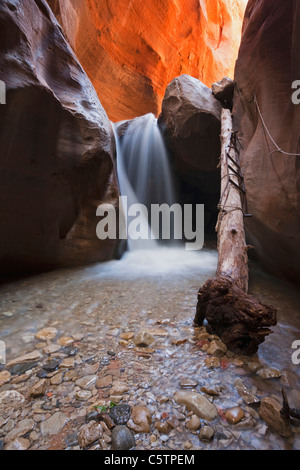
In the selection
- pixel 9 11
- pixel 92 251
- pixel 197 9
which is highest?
pixel 197 9

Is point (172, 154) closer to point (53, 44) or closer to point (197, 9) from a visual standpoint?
point (53, 44)

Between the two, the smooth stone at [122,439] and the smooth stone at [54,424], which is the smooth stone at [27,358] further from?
the smooth stone at [122,439]

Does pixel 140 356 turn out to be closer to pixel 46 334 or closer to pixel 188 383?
pixel 188 383

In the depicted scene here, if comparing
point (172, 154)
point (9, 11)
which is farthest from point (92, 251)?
point (172, 154)

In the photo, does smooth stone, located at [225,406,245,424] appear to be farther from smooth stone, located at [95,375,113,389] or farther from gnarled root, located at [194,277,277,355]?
smooth stone, located at [95,375,113,389]

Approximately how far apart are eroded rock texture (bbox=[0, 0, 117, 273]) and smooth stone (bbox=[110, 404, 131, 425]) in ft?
12.9

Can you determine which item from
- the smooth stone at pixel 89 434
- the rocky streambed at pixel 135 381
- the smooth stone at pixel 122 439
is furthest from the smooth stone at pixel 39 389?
the smooth stone at pixel 122 439

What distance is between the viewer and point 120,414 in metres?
1.30

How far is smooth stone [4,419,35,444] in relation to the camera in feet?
3.80

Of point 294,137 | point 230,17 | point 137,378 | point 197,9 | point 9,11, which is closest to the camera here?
point 137,378

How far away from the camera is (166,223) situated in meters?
10.4

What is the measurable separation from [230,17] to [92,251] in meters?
31.7

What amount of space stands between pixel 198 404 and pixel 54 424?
88cm

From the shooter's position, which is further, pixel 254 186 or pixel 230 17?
pixel 230 17
